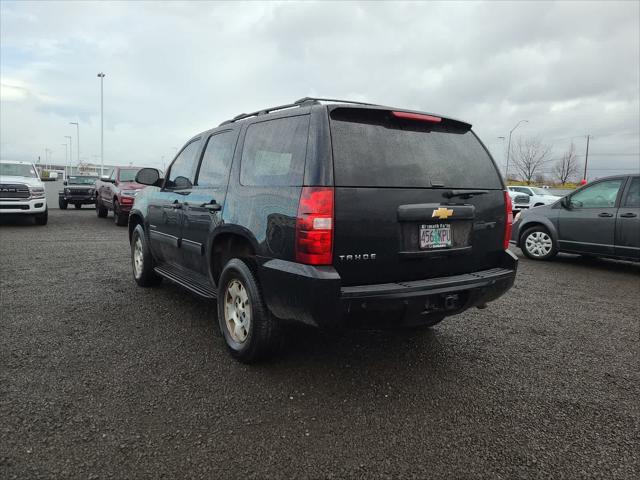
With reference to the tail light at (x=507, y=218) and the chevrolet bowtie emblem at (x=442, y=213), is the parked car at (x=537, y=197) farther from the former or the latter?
the chevrolet bowtie emblem at (x=442, y=213)

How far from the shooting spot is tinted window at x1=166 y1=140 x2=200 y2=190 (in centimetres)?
462

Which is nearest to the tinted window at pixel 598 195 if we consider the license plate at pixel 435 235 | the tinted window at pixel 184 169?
the license plate at pixel 435 235

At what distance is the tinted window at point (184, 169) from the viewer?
15.1ft

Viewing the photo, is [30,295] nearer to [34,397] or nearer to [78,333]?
[78,333]

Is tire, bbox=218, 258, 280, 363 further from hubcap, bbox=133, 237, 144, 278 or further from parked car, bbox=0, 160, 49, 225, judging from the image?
parked car, bbox=0, 160, 49, 225

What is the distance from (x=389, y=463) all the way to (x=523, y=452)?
72 centimetres

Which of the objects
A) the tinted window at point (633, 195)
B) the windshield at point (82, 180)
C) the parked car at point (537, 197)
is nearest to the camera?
the tinted window at point (633, 195)

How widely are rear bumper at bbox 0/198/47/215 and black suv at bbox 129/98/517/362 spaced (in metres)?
10.5

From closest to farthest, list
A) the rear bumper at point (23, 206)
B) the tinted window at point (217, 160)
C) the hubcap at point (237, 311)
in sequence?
the hubcap at point (237, 311), the tinted window at point (217, 160), the rear bumper at point (23, 206)

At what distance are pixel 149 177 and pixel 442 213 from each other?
135 inches

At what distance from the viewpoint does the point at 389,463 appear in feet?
7.69

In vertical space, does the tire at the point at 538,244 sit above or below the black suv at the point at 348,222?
below

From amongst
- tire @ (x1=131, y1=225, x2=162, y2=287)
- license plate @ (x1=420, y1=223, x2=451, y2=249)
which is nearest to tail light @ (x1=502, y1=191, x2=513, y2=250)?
license plate @ (x1=420, y1=223, x2=451, y2=249)

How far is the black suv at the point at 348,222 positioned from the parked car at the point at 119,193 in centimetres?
972
